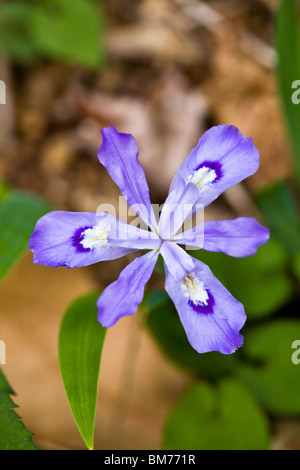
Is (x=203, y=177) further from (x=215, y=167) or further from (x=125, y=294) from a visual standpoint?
(x=125, y=294)

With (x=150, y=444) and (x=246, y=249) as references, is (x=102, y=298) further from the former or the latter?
(x=150, y=444)

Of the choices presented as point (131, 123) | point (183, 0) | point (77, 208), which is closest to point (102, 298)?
point (77, 208)

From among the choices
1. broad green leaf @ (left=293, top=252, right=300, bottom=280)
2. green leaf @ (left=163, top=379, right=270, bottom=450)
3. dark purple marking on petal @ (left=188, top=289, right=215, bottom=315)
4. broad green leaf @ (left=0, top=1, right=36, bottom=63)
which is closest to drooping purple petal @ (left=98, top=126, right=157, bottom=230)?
dark purple marking on petal @ (left=188, top=289, right=215, bottom=315)

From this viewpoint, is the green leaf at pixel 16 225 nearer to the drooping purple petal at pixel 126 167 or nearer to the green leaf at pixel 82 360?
the green leaf at pixel 82 360

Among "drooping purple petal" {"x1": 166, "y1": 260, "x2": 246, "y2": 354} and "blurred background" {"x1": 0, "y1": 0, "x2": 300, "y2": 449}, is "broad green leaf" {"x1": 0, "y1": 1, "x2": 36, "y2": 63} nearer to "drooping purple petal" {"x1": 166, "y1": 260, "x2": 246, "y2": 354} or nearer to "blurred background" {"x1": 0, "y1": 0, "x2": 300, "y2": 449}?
"blurred background" {"x1": 0, "y1": 0, "x2": 300, "y2": 449}

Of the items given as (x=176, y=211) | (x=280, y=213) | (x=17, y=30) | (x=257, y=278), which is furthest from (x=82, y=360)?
(x=17, y=30)
